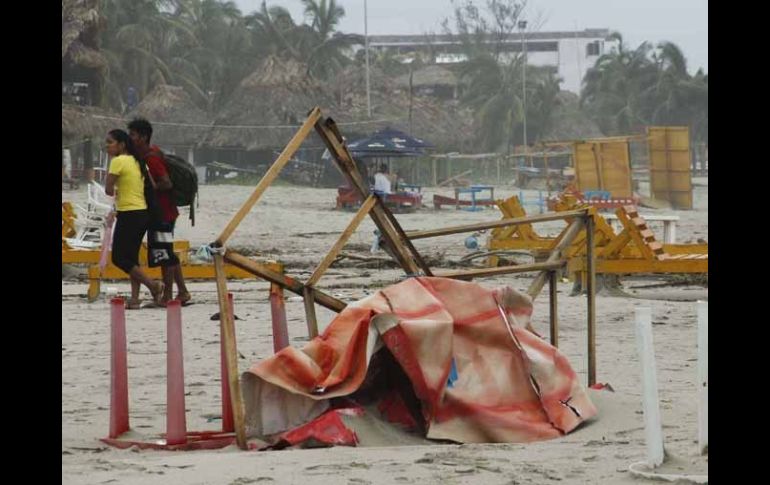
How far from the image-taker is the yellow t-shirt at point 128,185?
37.0 feet

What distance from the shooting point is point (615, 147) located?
35656mm

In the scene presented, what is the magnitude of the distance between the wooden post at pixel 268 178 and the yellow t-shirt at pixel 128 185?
4777 mm

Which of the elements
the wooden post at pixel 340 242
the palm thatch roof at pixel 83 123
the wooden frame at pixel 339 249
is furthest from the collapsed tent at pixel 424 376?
the palm thatch roof at pixel 83 123

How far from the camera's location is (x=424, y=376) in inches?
251

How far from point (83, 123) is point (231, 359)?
3335cm

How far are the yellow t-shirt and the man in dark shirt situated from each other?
11cm

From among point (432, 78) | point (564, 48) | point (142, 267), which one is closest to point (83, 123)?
point (142, 267)

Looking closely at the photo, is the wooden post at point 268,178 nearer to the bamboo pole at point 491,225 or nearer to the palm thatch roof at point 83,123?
the bamboo pole at point 491,225

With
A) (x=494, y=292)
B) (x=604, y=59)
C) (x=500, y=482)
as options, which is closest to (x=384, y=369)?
(x=494, y=292)

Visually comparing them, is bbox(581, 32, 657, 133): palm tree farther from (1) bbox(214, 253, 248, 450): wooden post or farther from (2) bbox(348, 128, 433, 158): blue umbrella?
(1) bbox(214, 253, 248, 450): wooden post

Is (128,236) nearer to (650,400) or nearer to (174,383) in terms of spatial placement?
(174,383)

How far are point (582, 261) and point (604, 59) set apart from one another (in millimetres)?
74809

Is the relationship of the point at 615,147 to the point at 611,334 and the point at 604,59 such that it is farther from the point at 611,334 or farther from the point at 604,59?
the point at 604,59
